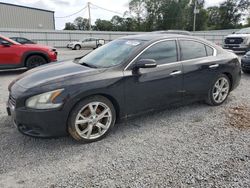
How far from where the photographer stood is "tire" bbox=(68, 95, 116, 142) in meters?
2.97

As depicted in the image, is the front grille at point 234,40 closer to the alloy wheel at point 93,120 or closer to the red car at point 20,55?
the red car at point 20,55

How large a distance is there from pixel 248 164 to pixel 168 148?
0.98 meters

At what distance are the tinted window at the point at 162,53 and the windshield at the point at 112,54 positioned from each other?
21cm

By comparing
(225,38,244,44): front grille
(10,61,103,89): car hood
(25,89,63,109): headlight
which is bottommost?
(25,89,63,109): headlight

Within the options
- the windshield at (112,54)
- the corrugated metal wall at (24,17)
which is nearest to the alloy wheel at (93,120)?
the windshield at (112,54)

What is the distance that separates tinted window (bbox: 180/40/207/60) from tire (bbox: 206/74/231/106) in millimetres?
677

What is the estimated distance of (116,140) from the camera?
324 centimetres

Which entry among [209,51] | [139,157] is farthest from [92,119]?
[209,51]

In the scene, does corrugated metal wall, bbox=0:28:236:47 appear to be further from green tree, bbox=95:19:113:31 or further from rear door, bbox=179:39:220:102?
green tree, bbox=95:19:113:31

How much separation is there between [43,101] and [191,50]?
110 inches

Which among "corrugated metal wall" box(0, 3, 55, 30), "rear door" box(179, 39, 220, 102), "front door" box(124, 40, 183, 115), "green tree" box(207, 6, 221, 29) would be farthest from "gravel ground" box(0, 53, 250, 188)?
"green tree" box(207, 6, 221, 29)

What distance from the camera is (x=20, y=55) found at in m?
7.63

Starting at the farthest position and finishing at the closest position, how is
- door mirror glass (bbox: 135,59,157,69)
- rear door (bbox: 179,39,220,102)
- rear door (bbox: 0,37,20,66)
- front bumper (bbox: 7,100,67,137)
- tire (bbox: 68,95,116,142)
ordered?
1. rear door (bbox: 0,37,20,66)
2. rear door (bbox: 179,39,220,102)
3. door mirror glass (bbox: 135,59,157,69)
4. tire (bbox: 68,95,116,142)
5. front bumper (bbox: 7,100,67,137)

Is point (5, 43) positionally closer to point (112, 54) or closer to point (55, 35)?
point (112, 54)
